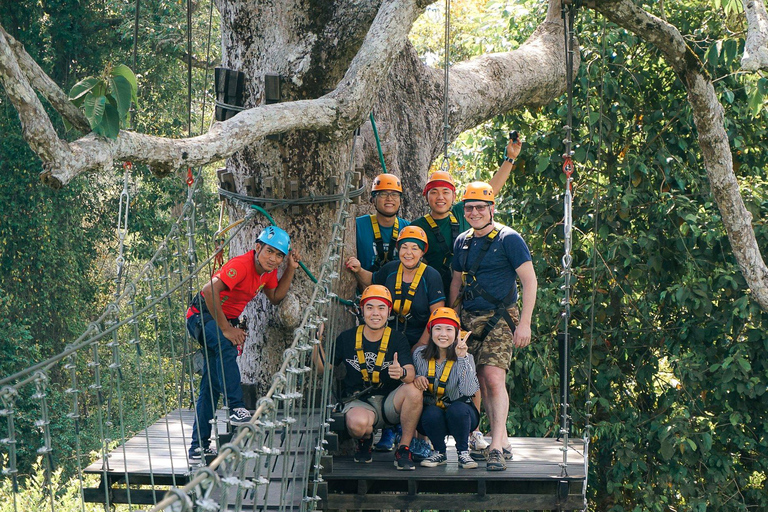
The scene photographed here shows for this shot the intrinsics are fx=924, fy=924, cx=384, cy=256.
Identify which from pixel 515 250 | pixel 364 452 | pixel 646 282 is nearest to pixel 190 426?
pixel 364 452

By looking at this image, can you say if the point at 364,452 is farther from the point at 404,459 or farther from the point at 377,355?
the point at 377,355

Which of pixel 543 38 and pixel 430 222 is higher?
pixel 543 38

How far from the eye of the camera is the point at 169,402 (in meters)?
13.8

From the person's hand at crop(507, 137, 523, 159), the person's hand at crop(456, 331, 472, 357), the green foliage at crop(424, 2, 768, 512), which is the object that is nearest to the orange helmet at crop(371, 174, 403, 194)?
the person's hand at crop(456, 331, 472, 357)

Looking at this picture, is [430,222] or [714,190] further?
[714,190]

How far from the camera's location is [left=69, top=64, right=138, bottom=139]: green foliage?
7.59 feet

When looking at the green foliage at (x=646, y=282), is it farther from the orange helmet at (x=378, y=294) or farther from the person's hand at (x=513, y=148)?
the orange helmet at (x=378, y=294)

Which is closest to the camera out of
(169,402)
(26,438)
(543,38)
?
(543,38)

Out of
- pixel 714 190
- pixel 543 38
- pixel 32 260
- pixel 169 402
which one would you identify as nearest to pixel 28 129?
pixel 714 190

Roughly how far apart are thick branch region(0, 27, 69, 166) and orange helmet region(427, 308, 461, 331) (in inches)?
69.0

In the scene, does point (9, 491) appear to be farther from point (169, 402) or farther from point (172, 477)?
point (172, 477)

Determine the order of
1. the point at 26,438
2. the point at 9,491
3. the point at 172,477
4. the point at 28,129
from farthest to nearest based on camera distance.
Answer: the point at 26,438 < the point at 9,491 < the point at 172,477 < the point at 28,129

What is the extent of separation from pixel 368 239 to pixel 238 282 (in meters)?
0.76

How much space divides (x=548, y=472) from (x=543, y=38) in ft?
13.9
